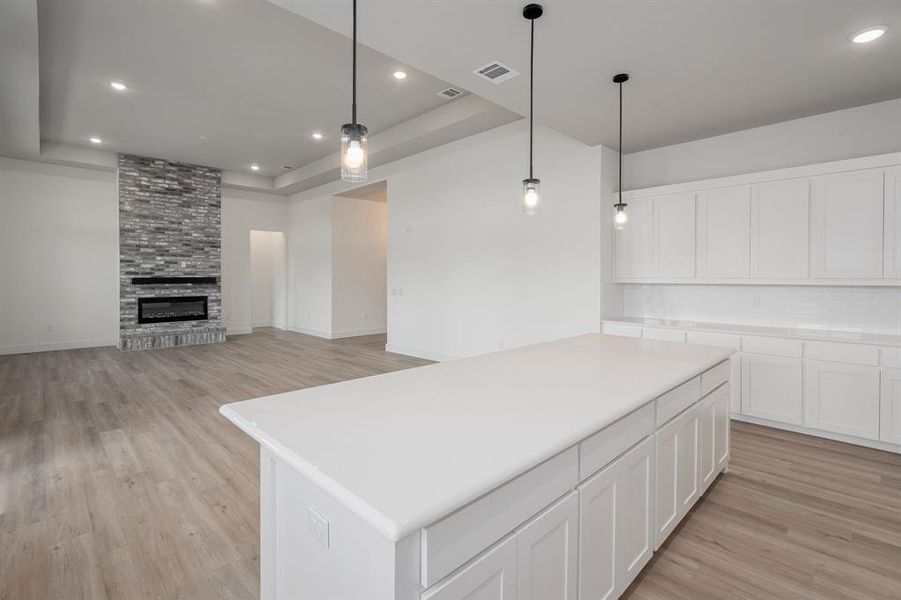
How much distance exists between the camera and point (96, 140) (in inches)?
271

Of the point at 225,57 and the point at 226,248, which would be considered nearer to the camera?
the point at 225,57

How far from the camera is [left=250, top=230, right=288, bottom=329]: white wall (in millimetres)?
10891

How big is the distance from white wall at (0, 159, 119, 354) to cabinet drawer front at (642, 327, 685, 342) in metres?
8.92

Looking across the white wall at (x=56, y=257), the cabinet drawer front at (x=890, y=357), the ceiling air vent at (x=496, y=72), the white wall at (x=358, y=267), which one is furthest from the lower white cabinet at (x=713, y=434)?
the white wall at (x=56, y=257)

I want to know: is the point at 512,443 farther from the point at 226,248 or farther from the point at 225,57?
the point at 226,248

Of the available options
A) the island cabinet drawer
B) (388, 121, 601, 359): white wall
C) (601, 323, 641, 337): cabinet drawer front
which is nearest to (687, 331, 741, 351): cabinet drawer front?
(601, 323, 641, 337): cabinet drawer front

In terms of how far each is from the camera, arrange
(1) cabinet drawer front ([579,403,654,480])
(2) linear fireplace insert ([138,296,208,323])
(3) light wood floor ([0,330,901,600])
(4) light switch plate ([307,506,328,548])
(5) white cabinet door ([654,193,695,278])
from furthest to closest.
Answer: (2) linear fireplace insert ([138,296,208,323])
(5) white cabinet door ([654,193,695,278])
(3) light wood floor ([0,330,901,600])
(1) cabinet drawer front ([579,403,654,480])
(4) light switch plate ([307,506,328,548])

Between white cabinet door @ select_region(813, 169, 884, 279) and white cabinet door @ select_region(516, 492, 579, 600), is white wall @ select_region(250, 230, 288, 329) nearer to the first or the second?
white cabinet door @ select_region(813, 169, 884, 279)

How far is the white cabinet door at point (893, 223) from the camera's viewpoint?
3.36 meters

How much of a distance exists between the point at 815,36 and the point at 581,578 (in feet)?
11.2

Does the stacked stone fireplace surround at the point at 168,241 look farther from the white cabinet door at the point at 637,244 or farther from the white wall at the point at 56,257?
the white cabinet door at the point at 637,244

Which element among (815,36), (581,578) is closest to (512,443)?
(581,578)

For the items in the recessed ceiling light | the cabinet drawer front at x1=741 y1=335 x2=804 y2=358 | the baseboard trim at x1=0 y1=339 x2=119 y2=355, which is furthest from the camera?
the baseboard trim at x1=0 y1=339 x2=119 y2=355

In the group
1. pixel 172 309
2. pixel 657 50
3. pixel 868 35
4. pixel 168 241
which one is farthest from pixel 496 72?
pixel 172 309
